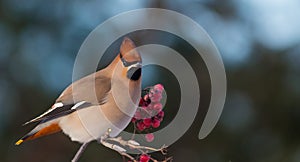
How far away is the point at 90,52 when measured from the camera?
112 inches

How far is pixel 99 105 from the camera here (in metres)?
1.38

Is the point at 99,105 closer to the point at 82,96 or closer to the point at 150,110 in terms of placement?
the point at 82,96

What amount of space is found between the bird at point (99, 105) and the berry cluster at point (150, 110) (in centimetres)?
2

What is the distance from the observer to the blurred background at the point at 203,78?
4004mm

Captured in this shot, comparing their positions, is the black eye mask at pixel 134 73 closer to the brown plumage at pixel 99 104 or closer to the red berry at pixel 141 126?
the brown plumage at pixel 99 104

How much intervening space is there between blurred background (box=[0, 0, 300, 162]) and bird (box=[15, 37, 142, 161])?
2426mm

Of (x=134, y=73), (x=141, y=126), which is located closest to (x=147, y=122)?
(x=141, y=126)

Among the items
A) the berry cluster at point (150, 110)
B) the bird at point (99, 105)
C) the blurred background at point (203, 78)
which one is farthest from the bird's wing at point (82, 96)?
the blurred background at point (203, 78)

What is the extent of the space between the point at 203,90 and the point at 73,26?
106cm

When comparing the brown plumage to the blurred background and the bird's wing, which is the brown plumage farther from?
the blurred background

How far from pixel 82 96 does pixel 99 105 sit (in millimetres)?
47

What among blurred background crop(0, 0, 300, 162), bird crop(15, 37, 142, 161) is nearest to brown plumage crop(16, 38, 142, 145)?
bird crop(15, 37, 142, 161)

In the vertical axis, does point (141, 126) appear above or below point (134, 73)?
below

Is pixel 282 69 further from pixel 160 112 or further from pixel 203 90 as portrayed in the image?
pixel 160 112
